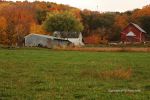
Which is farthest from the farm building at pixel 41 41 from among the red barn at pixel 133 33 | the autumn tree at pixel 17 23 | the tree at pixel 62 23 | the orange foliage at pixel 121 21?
the orange foliage at pixel 121 21

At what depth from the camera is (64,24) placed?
97.6 meters

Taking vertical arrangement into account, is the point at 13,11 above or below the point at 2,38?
above

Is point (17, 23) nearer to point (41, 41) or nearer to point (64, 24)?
point (64, 24)

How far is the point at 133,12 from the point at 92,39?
2378 centimetres

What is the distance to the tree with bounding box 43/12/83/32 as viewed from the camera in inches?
3816

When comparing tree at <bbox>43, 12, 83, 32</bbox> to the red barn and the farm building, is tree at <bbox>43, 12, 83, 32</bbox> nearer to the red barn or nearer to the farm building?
the red barn

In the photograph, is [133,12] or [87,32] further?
[133,12]

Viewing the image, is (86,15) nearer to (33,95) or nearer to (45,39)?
(45,39)

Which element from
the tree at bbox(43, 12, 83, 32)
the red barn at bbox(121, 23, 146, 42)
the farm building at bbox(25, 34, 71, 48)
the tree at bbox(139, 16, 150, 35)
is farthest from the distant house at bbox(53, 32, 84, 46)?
the tree at bbox(139, 16, 150, 35)

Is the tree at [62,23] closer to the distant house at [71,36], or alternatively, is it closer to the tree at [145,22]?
the distant house at [71,36]

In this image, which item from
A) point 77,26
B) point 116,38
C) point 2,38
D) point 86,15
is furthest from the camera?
point 86,15

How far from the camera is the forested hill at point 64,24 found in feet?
305

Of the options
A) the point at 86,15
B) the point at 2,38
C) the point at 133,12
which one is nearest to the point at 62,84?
the point at 2,38

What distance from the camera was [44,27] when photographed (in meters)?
99.9
